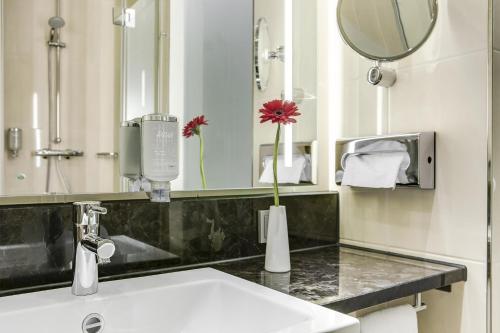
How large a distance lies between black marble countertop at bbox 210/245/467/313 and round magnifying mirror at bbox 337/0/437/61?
0.59 metres

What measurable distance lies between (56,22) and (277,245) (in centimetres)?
75

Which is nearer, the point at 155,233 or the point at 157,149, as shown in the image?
the point at 157,149

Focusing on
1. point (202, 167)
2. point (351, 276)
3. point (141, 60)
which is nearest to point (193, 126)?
point (202, 167)

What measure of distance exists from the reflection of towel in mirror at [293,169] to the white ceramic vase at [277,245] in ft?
0.89

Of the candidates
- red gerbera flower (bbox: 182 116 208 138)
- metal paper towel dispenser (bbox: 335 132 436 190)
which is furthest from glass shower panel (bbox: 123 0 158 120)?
metal paper towel dispenser (bbox: 335 132 436 190)

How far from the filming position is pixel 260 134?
1.37 metres

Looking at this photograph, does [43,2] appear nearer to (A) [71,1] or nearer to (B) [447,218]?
(A) [71,1]

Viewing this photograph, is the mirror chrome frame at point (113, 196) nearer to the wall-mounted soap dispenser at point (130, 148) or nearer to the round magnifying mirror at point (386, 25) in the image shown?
the wall-mounted soap dispenser at point (130, 148)

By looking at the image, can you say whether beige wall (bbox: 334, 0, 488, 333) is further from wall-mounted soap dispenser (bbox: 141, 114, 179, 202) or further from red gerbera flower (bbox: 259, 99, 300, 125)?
wall-mounted soap dispenser (bbox: 141, 114, 179, 202)

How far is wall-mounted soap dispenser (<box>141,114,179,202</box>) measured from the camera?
94cm

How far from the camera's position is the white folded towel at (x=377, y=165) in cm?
121

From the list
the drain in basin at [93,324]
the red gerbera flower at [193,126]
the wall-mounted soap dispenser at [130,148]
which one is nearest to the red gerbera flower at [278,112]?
the red gerbera flower at [193,126]

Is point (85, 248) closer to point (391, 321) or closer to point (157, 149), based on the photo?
point (157, 149)

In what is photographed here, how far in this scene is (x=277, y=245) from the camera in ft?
3.58
